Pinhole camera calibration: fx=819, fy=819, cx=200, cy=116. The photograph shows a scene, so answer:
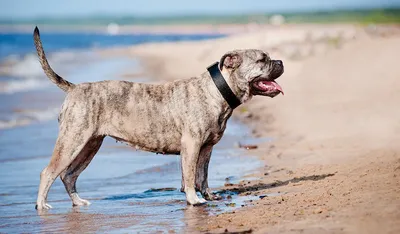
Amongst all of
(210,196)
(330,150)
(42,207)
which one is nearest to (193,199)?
(210,196)

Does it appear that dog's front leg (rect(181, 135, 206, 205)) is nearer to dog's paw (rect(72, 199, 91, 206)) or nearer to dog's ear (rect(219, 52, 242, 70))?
dog's ear (rect(219, 52, 242, 70))

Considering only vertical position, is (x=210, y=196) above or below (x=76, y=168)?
below

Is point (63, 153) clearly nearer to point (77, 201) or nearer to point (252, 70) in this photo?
point (77, 201)

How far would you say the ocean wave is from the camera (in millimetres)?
17266

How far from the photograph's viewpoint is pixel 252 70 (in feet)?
29.5

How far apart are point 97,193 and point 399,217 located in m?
4.42

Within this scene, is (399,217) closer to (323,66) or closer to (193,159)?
(193,159)

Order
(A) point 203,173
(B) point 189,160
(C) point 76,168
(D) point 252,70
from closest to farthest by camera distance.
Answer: (B) point 189,160 → (D) point 252,70 → (A) point 203,173 → (C) point 76,168

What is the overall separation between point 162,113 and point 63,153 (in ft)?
3.88

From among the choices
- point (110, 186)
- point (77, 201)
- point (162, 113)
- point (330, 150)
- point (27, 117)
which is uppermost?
point (27, 117)

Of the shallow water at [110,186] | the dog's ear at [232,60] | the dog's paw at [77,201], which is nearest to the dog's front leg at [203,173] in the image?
the shallow water at [110,186]

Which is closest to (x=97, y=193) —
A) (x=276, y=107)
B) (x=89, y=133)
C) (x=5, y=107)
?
(x=89, y=133)

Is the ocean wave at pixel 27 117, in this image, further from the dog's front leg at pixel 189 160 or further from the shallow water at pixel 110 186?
the dog's front leg at pixel 189 160

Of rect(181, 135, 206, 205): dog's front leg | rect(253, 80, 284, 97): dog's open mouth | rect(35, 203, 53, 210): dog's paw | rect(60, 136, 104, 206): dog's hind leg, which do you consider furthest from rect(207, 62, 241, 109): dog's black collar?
rect(35, 203, 53, 210): dog's paw
